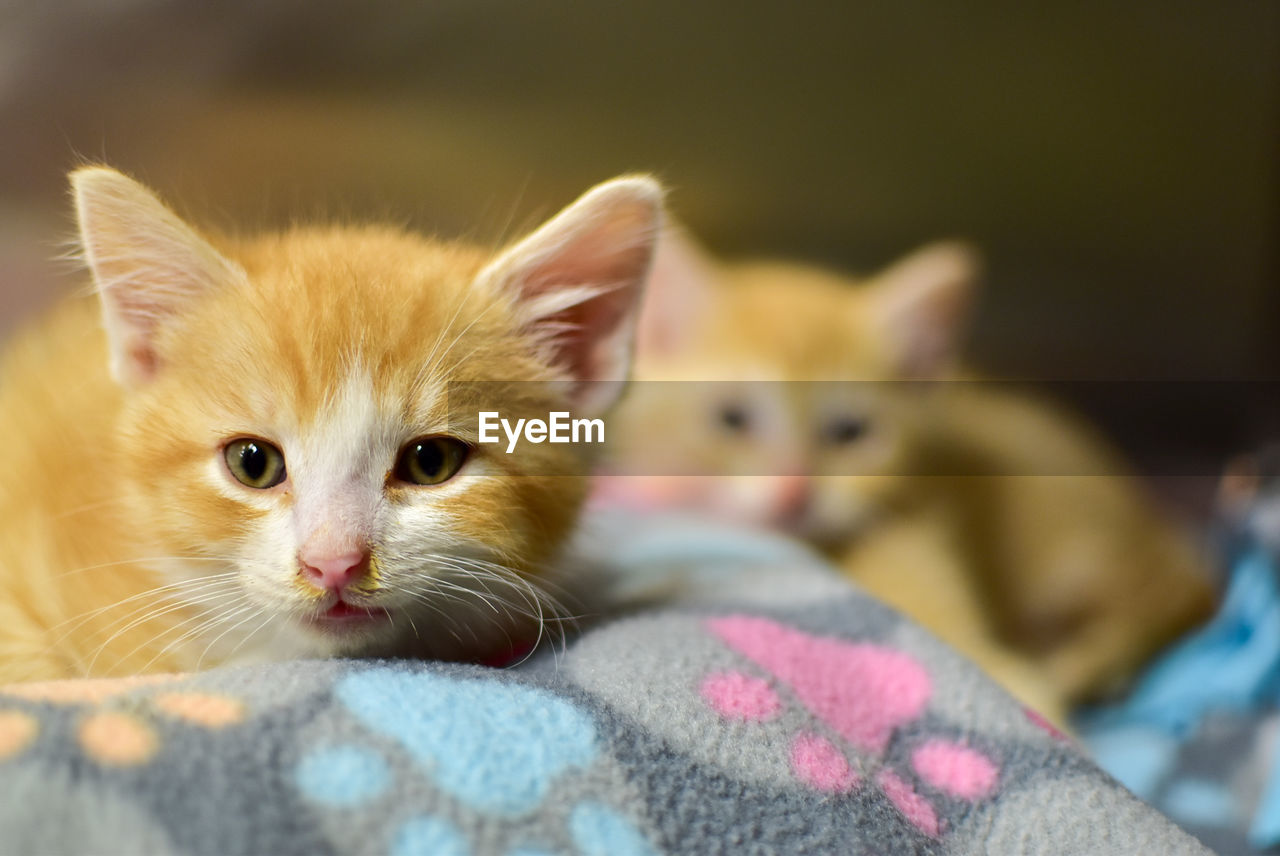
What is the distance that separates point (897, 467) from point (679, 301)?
380 millimetres

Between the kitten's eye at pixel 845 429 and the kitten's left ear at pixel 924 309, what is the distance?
0.36 ft

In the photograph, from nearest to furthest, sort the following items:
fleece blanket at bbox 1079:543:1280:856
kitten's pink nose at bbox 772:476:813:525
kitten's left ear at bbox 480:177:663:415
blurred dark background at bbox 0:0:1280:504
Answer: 1. kitten's left ear at bbox 480:177:663:415
2. fleece blanket at bbox 1079:543:1280:856
3. blurred dark background at bbox 0:0:1280:504
4. kitten's pink nose at bbox 772:476:813:525

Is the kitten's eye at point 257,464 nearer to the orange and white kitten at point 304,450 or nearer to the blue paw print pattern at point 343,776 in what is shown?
the orange and white kitten at point 304,450

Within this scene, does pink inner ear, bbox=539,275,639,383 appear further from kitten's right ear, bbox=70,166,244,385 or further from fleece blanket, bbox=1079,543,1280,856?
fleece blanket, bbox=1079,543,1280,856

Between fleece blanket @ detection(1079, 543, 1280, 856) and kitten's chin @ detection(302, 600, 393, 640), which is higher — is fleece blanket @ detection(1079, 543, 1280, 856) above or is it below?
below

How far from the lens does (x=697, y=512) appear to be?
4.57ft

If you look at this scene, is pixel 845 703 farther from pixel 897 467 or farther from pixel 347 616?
pixel 897 467

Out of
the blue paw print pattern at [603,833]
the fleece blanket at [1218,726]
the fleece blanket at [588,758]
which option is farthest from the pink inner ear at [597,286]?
the fleece blanket at [1218,726]

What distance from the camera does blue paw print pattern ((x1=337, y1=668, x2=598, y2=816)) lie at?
22.5 inches

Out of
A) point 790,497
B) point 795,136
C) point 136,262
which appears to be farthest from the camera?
point 795,136

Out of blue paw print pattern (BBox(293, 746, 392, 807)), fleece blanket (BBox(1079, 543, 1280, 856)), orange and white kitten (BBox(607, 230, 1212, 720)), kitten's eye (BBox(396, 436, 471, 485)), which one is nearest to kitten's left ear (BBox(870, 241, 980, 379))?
orange and white kitten (BBox(607, 230, 1212, 720))

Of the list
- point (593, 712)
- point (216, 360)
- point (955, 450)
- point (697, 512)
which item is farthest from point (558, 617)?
point (955, 450)

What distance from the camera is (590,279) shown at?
848mm

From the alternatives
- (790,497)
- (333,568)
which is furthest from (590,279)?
(790,497)
